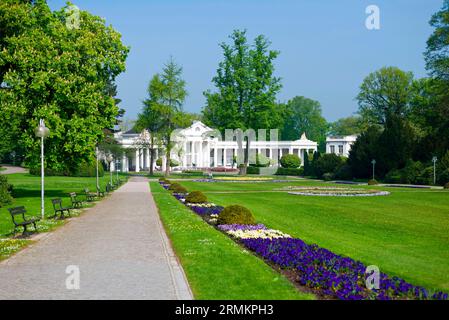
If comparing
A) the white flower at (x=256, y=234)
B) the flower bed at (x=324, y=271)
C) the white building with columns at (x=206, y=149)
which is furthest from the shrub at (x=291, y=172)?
the flower bed at (x=324, y=271)

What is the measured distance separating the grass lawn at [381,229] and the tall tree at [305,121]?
10745cm

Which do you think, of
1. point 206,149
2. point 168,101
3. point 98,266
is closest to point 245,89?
point 168,101

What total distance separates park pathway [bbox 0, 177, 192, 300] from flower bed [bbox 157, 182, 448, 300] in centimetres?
223

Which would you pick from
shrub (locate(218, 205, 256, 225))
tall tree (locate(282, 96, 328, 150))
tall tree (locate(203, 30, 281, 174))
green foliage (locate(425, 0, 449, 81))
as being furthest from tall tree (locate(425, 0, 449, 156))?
tall tree (locate(282, 96, 328, 150))

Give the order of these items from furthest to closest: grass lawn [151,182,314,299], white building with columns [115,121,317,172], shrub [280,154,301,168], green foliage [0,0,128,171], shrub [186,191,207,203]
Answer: white building with columns [115,121,317,172], shrub [280,154,301,168], green foliage [0,0,128,171], shrub [186,191,207,203], grass lawn [151,182,314,299]

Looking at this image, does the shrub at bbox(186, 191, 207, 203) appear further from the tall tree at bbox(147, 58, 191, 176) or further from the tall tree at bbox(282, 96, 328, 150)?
the tall tree at bbox(282, 96, 328, 150)

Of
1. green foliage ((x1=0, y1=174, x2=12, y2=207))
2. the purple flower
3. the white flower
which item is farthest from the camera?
green foliage ((x1=0, y1=174, x2=12, y2=207))

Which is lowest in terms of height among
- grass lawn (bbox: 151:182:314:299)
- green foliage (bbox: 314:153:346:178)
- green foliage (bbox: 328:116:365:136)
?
grass lawn (bbox: 151:182:314:299)

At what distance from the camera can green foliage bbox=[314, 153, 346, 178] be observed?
67688 millimetres

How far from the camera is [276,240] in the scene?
13.8 metres

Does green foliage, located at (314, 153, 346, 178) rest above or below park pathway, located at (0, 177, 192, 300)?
above

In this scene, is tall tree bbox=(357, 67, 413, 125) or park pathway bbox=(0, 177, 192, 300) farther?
tall tree bbox=(357, 67, 413, 125)

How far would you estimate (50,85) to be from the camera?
28.6m
